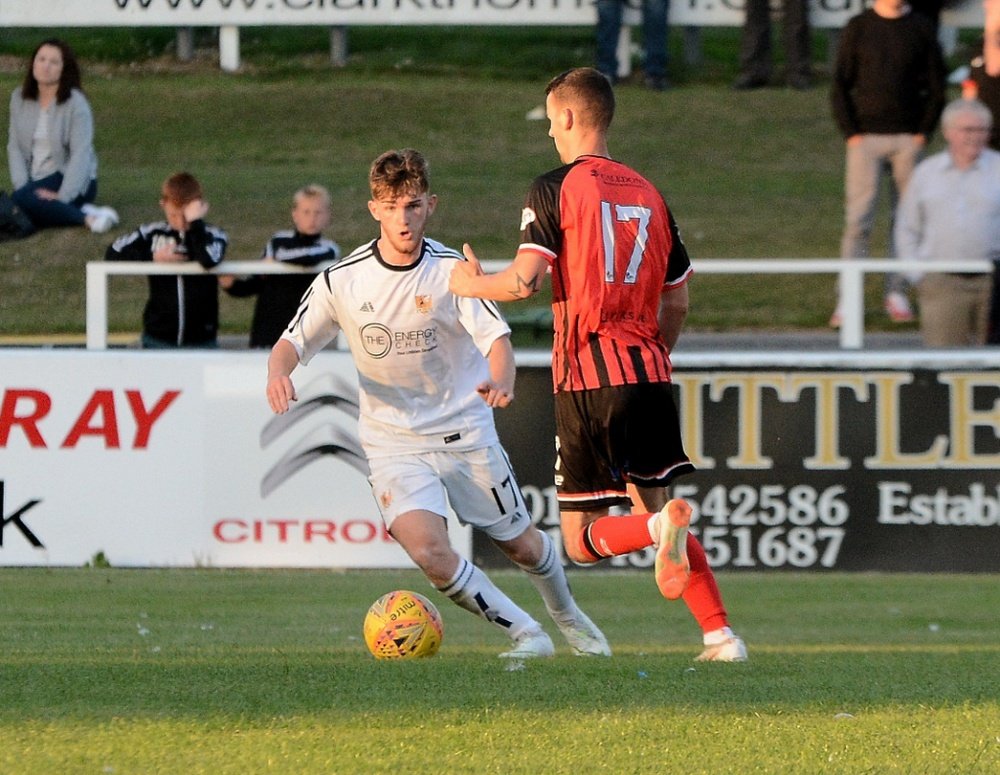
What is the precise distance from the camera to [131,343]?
11.6 m

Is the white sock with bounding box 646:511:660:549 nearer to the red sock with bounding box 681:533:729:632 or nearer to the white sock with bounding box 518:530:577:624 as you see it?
the red sock with bounding box 681:533:729:632

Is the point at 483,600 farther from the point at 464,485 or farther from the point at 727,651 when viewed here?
the point at 727,651

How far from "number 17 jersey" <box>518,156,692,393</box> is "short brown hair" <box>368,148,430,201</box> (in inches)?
20.1

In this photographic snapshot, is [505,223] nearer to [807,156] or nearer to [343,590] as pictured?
[807,156]

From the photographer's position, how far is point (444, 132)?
19.8m

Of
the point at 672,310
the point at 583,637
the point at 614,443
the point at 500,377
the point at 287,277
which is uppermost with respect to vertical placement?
the point at 672,310

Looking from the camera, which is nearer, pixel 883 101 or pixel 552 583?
pixel 552 583

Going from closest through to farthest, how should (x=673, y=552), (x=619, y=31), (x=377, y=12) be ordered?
1. (x=673, y=552)
2. (x=619, y=31)
3. (x=377, y=12)

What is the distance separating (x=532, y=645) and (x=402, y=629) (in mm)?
487

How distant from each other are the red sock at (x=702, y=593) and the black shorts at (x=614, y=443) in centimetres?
27

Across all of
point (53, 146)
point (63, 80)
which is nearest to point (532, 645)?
point (63, 80)

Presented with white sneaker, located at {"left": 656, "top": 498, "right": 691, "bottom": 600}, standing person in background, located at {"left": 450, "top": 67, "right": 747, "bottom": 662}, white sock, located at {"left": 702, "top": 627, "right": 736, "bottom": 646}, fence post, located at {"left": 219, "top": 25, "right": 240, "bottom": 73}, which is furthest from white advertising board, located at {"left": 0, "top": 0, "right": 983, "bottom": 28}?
white sneaker, located at {"left": 656, "top": 498, "right": 691, "bottom": 600}

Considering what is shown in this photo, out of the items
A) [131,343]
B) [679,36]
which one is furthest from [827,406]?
[679,36]

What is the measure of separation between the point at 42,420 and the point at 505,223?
7066mm
